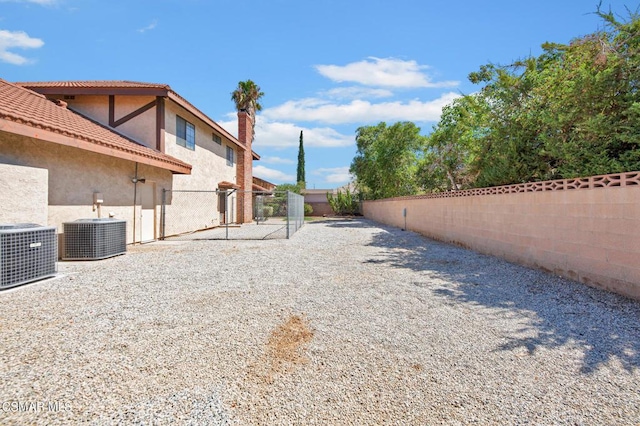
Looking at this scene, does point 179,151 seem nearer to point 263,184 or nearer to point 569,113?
point 569,113

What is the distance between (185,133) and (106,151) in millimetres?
5858

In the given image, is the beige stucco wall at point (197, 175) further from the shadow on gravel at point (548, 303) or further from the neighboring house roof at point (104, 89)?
the shadow on gravel at point (548, 303)

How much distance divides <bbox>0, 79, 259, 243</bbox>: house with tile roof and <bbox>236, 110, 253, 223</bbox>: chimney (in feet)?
5.99

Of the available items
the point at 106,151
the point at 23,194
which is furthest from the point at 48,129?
the point at 106,151

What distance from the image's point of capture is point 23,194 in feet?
19.7

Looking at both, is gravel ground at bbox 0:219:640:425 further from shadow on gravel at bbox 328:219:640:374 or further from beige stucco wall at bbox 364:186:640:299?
beige stucco wall at bbox 364:186:640:299

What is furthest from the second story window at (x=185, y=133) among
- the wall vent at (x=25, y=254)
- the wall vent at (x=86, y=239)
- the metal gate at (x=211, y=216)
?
the wall vent at (x=25, y=254)

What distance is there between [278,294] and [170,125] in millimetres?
9954

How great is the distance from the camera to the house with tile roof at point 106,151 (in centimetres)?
617

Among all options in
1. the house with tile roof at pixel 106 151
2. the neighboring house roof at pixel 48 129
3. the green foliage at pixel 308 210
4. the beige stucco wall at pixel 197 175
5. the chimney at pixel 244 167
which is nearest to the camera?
the neighboring house roof at pixel 48 129

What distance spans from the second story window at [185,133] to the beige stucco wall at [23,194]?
6.89 metres

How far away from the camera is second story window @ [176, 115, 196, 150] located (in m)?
12.9

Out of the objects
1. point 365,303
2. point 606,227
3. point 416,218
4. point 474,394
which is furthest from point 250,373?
point 416,218

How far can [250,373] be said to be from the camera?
2662 millimetres
